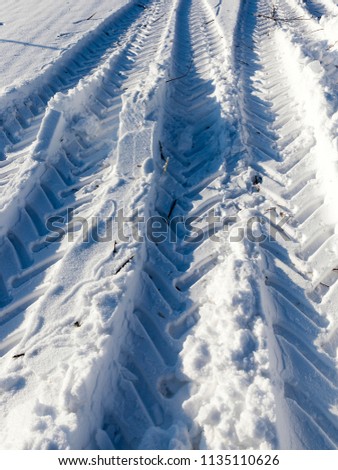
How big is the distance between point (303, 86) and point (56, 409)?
4.02 meters

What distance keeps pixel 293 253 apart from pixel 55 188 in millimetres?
1988

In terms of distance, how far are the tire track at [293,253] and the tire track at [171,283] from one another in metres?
0.41

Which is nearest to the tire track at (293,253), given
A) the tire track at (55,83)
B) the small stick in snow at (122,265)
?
the small stick in snow at (122,265)

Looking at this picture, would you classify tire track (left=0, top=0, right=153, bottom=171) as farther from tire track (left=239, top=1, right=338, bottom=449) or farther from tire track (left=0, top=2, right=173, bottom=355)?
tire track (left=239, top=1, right=338, bottom=449)

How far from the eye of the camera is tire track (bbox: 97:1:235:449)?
1.96 m

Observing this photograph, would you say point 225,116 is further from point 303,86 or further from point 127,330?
point 127,330

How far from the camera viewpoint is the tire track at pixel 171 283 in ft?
6.44

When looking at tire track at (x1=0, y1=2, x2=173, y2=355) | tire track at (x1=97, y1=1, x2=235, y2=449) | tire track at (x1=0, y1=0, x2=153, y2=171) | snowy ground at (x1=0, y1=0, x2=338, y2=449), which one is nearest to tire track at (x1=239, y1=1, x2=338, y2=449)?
snowy ground at (x1=0, y1=0, x2=338, y2=449)

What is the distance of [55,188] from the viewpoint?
11.0 feet

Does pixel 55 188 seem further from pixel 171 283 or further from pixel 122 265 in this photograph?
pixel 171 283

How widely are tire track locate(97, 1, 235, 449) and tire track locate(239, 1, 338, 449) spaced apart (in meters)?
0.41

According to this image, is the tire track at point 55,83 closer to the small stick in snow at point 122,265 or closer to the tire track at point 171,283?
the tire track at point 171,283

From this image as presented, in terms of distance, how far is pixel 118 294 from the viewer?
236 cm

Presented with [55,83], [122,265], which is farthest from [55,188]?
[55,83]
